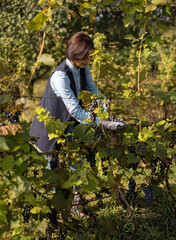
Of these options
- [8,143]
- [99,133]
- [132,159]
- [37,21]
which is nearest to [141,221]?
[132,159]

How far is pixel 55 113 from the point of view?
271 centimetres

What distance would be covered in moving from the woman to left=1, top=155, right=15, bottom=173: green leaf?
1069 mm

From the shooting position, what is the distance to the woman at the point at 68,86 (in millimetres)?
2506

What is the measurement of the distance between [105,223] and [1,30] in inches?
218

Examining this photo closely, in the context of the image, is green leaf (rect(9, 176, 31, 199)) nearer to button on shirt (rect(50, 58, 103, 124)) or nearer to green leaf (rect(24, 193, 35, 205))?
green leaf (rect(24, 193, 35, 205))

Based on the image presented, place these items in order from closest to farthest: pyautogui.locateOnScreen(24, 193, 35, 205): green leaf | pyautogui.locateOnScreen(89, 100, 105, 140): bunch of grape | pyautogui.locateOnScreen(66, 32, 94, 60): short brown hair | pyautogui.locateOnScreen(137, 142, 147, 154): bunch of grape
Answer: pyautogui.locateOnScreen(24, 193, 35, 205): green leaf < pyautogui.locateOnScreen(89, 100, 105, 140): bunch of grape < pyautogui.locateOnScreen(137, 142, 147, 154): bunch of grape < pyautogui.locateOnScreen(66, 32, 94, 60): short brown hair

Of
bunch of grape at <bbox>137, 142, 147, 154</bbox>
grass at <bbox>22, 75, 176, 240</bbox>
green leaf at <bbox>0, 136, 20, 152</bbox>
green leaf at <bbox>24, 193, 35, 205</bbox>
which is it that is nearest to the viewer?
green leaf at <bbox>0, 136, 20, 152</bbox>

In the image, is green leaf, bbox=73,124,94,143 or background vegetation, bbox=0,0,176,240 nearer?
background vegetation, bbox=0,0,176,240

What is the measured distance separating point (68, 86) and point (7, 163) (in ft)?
4.32

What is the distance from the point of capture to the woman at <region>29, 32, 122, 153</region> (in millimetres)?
2506

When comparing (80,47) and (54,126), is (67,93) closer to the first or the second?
(80,47)

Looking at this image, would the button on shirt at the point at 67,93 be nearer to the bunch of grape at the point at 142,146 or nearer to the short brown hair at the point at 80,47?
the short brown hair at the point at 80,47

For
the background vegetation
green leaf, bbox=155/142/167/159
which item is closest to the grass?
the background vegetation

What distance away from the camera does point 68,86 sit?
2580mm
